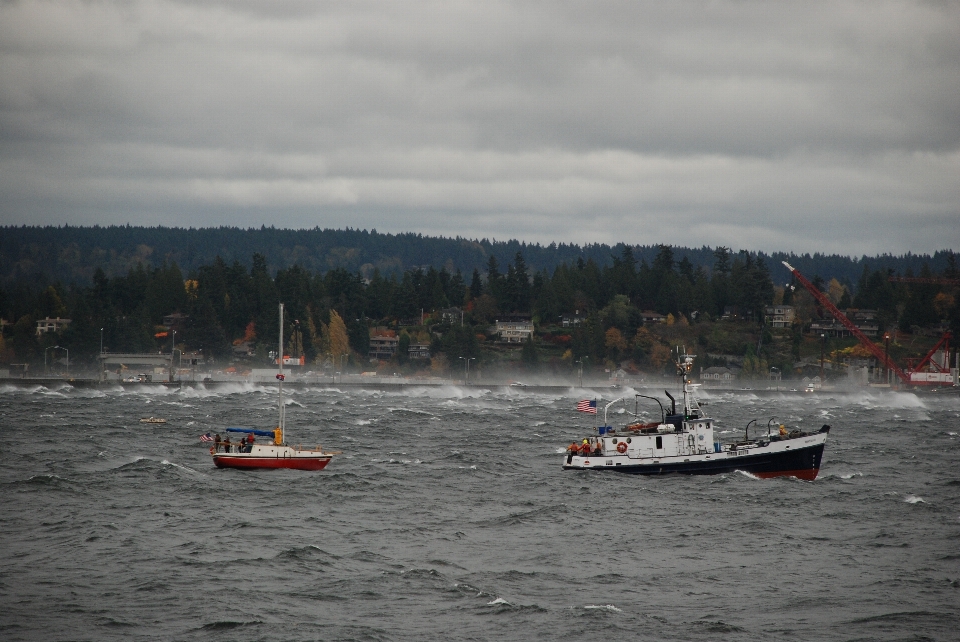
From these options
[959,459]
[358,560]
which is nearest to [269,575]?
[358,560]

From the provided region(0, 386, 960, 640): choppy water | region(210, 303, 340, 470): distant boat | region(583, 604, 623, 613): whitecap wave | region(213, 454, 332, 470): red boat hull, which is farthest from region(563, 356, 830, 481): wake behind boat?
region(583, 604, 623, 613): whitecap wave

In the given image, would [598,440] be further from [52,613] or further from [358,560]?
[52,613]

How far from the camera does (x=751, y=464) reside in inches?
2785

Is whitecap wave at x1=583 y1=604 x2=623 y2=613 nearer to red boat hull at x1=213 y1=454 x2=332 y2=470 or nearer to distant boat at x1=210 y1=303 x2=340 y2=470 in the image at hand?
distant boat at x1=210 y1=303 x2=340 y2=470

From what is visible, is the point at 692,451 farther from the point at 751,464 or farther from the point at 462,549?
the point at 462,549

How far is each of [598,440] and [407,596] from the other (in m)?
36.0

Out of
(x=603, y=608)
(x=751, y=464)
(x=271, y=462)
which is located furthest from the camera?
(x=751, y=464)

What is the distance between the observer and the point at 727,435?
102 m

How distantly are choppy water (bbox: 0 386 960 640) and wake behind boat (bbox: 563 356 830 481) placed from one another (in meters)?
1.50

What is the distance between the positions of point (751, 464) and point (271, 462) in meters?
33.2

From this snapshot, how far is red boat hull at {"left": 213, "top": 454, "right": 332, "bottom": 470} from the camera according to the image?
7006 centimetres

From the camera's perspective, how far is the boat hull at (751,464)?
70.2m

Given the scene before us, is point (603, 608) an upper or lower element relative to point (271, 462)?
upper

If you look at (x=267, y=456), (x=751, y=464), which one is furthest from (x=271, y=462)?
(x=751, y=464)
